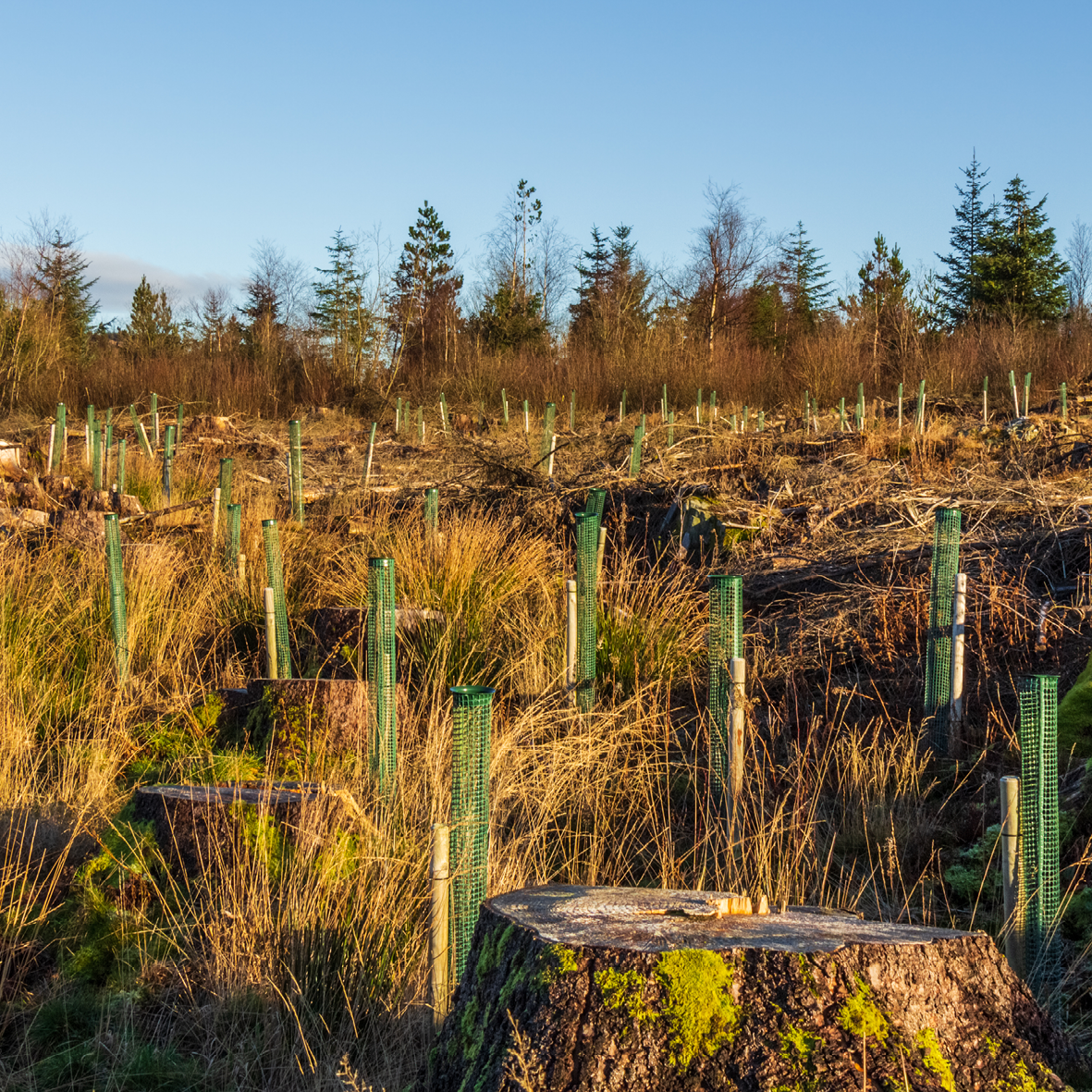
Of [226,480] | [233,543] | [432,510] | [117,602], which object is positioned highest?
[226,480]

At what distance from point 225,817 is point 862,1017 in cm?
219

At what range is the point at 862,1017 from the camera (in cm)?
158

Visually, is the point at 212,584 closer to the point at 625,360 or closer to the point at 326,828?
the point at 326,828

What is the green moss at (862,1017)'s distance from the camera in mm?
1566

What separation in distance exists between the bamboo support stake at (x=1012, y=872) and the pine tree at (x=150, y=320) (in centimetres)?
3080

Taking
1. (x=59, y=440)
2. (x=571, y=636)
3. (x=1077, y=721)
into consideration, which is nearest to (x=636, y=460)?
(x=571, y=636)

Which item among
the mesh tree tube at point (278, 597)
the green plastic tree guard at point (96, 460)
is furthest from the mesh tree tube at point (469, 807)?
the green plastic tree guard at point (96, 460)

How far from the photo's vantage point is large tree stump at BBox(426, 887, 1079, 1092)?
1550 millimetres

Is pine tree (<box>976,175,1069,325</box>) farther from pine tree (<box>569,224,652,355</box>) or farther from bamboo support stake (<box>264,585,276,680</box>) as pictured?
bamboo support stake (<box>264,585,276,680</box>)

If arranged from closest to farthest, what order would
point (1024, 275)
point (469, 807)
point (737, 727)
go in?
1. point (469, 807)
2. point (737, 727)
3. point (1024, 275)

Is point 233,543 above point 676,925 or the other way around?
Answer: above

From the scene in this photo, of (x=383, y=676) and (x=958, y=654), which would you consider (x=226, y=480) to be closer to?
(x=383, y=676)

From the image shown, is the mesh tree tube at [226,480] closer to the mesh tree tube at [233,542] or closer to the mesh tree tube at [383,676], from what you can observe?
the mesh tree tube at [233,542]

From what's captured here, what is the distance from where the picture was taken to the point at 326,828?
3.16 meters
